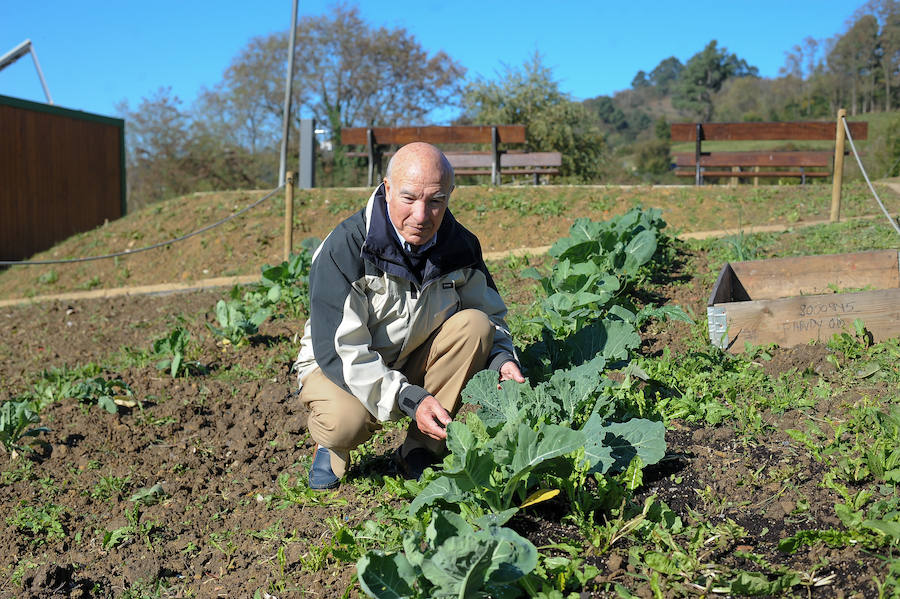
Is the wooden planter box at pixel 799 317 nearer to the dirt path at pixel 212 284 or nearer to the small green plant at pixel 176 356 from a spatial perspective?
the dirt path at pixel 212 284

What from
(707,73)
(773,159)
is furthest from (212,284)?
(707,73)

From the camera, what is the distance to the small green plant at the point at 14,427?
3690 mm

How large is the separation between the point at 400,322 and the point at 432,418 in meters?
0.47

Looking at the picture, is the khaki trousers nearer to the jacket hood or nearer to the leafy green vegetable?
the jacket hood

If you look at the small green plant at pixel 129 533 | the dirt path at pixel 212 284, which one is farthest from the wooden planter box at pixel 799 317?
the dirt path at pixel 212 284

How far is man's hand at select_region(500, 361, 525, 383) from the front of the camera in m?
2.81

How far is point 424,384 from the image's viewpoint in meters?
2.98

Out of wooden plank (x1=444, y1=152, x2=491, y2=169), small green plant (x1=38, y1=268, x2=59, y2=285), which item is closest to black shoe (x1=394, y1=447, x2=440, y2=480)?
small green plant (x1=38, y1=268, x2=59, y2=285)

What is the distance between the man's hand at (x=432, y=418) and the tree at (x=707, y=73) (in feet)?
177

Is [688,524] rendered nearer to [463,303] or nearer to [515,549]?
[515,549]

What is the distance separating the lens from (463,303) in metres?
3.03

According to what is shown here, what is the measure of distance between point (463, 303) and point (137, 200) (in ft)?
62.9

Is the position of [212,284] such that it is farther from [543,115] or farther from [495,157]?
[543,115]

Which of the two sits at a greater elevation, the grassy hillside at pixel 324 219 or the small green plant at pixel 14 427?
the grassy hillside at pixel 324 219
